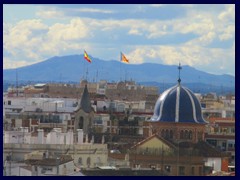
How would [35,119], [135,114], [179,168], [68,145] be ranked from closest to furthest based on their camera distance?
[179,168]
[68,145]
[35,119]
[135,114]

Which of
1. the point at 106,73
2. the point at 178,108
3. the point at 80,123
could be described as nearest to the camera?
the point at 178,108

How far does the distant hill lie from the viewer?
154ft

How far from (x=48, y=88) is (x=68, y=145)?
82.1ft

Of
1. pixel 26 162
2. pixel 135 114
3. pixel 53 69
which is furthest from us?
pixel 53 69

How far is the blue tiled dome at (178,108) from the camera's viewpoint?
2327 centimetres

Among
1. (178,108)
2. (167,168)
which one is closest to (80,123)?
(178,108)

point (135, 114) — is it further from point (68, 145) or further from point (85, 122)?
point (68, 145)

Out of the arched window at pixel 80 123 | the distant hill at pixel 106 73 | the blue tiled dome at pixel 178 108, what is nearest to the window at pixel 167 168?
the blue tiled dome at pixel 178 108

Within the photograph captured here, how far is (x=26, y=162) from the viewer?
57.9 ft

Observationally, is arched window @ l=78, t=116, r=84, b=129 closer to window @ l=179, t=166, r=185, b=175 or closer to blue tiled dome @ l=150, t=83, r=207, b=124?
blue tiled dome @ l=150, t=83, r=207, b=124

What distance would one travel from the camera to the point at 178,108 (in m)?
23.5

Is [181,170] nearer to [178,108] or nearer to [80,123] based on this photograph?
[178,108]

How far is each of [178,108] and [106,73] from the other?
27.7 metres

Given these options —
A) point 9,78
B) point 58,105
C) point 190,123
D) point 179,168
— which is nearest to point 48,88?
point 9,78
